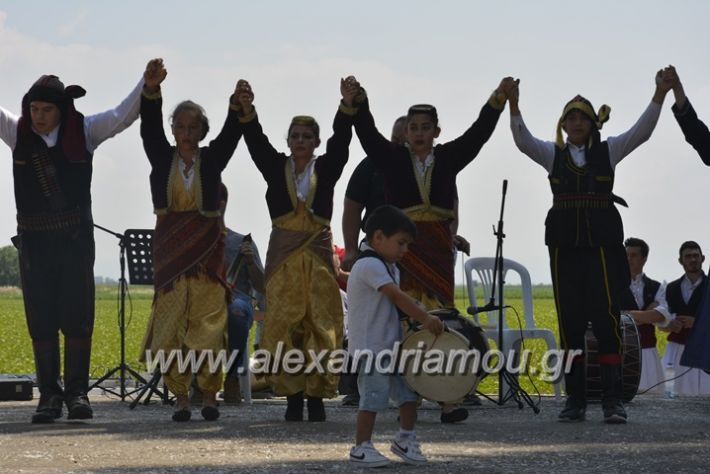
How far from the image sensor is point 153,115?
1025cm

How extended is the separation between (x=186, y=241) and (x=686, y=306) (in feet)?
17.2

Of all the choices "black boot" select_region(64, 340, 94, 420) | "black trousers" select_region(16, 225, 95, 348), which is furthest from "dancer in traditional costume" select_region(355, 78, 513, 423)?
"black boot" select_region(64, 340, 94, 420)

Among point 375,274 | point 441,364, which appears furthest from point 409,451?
point 375,274

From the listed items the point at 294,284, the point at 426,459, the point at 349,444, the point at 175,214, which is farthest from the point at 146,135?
the point at 426,459

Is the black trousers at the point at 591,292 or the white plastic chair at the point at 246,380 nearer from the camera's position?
the black trousers at the point at 591,292

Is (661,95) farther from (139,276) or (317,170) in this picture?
(139,276)

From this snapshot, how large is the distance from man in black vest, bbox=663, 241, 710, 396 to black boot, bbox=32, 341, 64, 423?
5554 mm

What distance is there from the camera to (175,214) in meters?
10.3

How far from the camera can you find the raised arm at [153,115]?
1016 centimetres

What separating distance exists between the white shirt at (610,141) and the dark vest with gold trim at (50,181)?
2843mm

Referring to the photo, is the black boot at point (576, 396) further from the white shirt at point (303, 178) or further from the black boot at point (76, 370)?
the black boot at point (76, 370)

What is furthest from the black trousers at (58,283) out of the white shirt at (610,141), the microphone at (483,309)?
the white shirt at (610,141)

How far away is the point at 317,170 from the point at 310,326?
1.02m

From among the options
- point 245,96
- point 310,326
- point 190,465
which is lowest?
point 190,465
